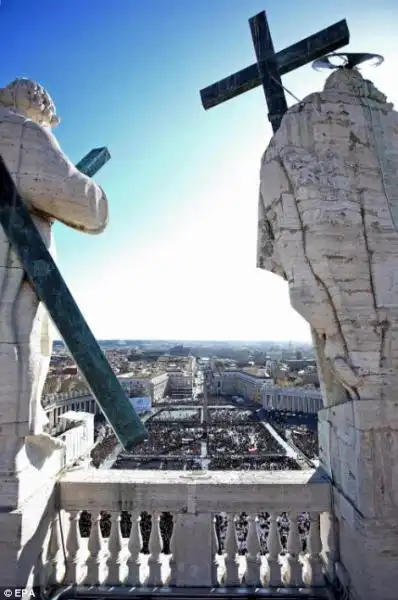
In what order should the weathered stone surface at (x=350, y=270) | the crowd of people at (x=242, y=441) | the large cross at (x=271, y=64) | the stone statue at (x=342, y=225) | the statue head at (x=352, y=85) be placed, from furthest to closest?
the crowd of people at (x=242, y=441)
the large cross at (x=271, y=64)
the statue head at (x=352, y=85)
the stone statue at (x=342, y=225)
the weathered stone surface at (x=350, y=270)

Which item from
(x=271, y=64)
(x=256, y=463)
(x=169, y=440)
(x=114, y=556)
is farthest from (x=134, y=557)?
(x=169, y=440)

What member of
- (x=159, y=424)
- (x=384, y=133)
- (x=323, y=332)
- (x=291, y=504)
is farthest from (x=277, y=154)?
(x=159, y=424)

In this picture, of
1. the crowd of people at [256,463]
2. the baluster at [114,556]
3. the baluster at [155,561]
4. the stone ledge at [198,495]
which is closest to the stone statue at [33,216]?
the stone ledge at [198,495]

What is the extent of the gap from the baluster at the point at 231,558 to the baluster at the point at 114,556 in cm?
108

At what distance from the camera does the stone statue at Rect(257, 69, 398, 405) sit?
3297 millimetres

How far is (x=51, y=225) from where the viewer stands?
3.83m

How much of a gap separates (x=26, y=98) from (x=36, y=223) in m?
1.35

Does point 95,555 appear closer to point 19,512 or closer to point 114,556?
point 114,556

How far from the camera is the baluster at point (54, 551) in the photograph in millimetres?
3514

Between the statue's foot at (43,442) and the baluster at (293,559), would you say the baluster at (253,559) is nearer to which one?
the baluster at (293,559)

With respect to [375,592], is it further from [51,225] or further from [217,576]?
[51,225]

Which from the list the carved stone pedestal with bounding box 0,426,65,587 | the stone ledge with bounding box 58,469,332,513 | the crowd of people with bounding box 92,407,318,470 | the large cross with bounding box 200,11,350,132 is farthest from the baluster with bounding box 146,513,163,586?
the crowd of people with bounding box 92,407,318,470

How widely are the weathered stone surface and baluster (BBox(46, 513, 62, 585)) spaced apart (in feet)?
9.24

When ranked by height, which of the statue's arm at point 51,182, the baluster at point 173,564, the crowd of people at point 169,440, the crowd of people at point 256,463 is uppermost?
the statue's arm at point 51,182
